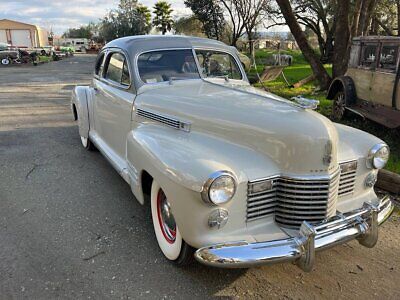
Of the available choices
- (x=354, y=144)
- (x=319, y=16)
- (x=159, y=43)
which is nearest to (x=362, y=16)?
(x=159, y=43)

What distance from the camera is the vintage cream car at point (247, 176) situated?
8.04 ft

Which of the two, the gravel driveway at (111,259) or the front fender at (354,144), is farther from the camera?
the front fender at (354,144)

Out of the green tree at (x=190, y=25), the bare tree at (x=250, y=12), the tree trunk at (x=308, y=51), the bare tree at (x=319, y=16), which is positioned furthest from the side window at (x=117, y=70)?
the green tree at (x=190, y=25)

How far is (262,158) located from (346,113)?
541cm

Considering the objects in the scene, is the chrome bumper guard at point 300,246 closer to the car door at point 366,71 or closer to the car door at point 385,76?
the car door at point 385,76

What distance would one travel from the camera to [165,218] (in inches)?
123

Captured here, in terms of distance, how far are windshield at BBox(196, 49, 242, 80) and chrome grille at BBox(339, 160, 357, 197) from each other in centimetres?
194

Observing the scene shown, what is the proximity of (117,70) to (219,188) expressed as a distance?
2691 millimetres

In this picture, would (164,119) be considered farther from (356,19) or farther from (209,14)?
(209,14)

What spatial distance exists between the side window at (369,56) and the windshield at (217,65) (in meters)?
3.47

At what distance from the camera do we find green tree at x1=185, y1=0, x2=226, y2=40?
35.2 metres

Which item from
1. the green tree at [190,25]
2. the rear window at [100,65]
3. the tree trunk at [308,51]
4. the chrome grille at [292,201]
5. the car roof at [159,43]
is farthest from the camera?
the green tree at [190,25]

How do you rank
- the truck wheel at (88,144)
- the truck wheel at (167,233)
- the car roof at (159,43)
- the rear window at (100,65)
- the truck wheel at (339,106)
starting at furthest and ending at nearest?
1. the truck wheel at (339,106)
2. the truck wheel at (88,144)
3. the rear window at (100,65)
4. the car roof at (159,43)
5. the truck wheel at (167,233)

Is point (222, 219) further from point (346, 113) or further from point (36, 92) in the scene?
point (36, 92)
